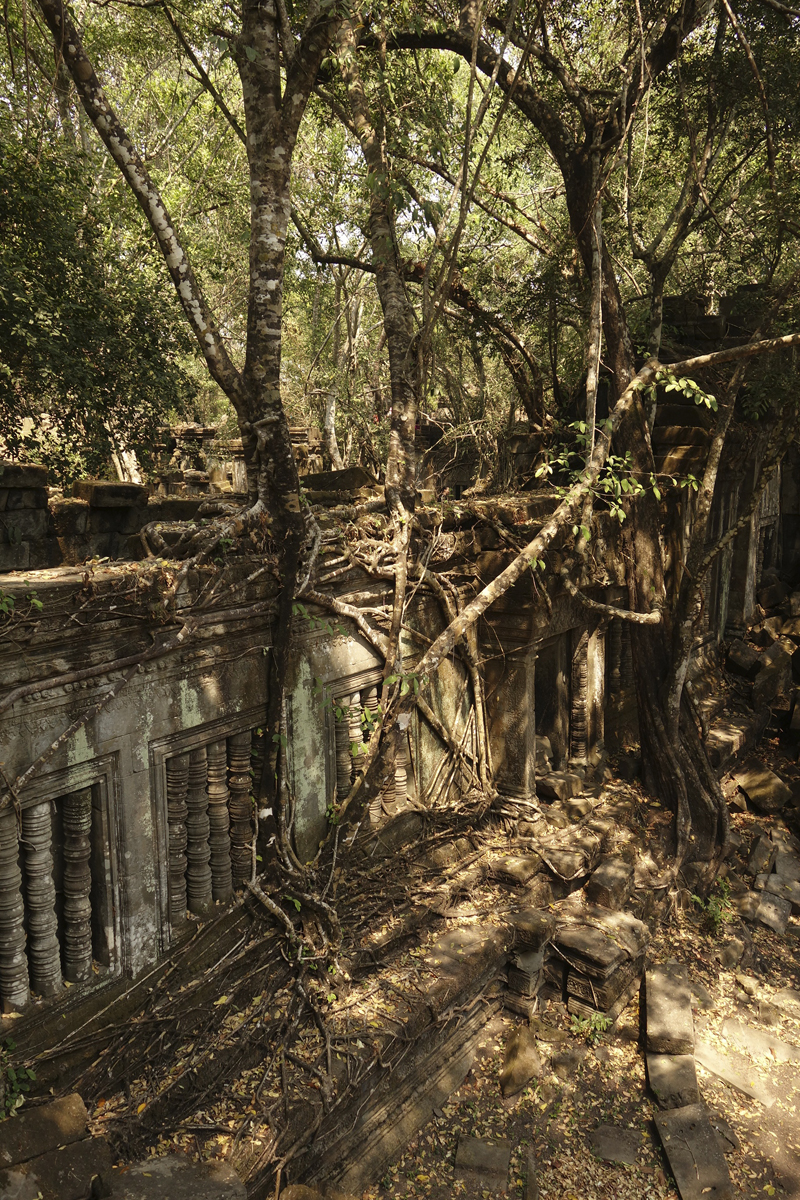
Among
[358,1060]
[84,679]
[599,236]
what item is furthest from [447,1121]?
[599,236]

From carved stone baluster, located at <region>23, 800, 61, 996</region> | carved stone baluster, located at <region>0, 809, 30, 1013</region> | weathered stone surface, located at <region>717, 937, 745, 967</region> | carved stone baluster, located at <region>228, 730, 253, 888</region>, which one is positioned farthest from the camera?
weathered stone surface, located at <region>717, 937, 745, 967</region>

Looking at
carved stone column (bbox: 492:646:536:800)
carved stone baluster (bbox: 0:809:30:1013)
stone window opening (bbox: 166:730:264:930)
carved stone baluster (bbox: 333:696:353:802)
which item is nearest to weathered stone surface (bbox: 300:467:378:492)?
carved stone column (bbox: 492:646:536:800)

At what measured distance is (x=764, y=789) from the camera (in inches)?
381

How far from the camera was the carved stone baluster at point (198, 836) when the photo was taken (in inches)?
185

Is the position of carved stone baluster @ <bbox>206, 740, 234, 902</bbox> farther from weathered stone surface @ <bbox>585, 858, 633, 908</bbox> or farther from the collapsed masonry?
weathered stone surface @ <bbox>585, 858, 633, 908</bbox>

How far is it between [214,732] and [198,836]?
63cm

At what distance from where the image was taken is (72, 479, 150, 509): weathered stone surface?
805cm

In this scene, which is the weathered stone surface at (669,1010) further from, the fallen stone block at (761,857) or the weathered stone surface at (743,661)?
the weathered stone surface at (743,661)

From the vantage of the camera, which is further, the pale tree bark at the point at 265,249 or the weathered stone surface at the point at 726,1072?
the weathered stone surface at the point at 726,1072

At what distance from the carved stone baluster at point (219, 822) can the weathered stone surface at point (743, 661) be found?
30.8 ft

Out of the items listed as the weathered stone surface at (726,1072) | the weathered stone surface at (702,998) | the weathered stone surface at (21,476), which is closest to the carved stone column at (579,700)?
the weathered stone surface at (702,998)

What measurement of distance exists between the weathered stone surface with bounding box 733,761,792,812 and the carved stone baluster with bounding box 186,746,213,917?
24.2ft

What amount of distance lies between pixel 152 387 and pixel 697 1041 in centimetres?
811

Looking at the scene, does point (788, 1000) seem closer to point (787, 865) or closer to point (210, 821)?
point (787, 865)
